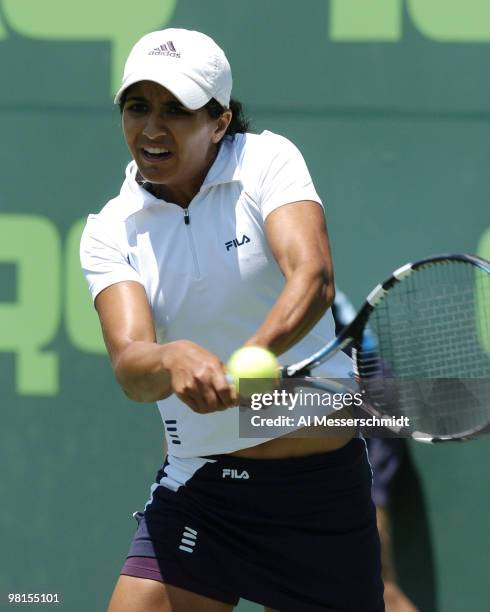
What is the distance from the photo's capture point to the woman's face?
8.59 feet

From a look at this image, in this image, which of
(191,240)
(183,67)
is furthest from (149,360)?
(183,67)

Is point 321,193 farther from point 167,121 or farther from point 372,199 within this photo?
point 167,121

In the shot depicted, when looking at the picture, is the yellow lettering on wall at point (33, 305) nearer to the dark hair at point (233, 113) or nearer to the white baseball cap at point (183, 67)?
the dark hair at point (233, 113)

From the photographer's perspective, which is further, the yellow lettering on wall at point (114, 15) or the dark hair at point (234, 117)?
the yellow lettering on wall at point (114, 15)

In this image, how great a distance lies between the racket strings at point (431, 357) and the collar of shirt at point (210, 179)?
43 centimetres

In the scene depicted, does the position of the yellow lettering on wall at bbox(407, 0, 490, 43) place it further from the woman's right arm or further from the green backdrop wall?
→ the woman's right arm

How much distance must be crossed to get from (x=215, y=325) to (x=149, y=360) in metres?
0.30

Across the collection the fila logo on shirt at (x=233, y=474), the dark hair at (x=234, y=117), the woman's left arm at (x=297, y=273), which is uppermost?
the dark hair at (x=234, y=117)

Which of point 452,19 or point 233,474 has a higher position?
point 452,19

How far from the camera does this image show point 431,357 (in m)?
2.86

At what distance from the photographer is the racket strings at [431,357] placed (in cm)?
275

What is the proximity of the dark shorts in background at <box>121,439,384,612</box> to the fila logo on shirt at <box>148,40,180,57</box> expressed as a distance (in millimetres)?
867

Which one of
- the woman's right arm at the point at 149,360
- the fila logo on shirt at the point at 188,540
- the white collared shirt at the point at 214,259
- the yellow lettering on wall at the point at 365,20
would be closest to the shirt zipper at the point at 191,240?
the white collared shirt at the point at 214,259

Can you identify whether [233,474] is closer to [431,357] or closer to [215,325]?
[215,325]
